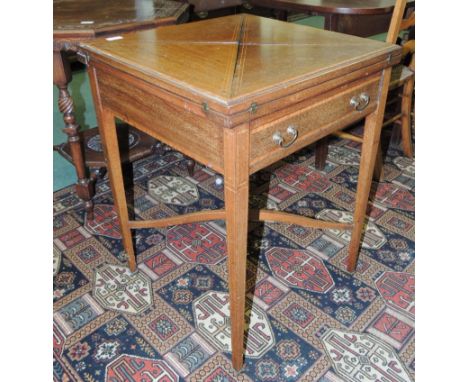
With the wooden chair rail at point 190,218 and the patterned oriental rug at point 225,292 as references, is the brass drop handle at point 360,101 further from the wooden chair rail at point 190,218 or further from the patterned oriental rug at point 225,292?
the patterned oriental rug at point 225,292

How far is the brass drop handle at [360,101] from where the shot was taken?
136 centimetres

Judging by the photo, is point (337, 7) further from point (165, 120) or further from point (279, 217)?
point (165, 120)

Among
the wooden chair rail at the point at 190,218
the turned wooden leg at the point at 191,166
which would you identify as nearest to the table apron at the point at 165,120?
the wooden chair rail at the point at 190,218

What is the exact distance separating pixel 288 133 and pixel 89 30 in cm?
110

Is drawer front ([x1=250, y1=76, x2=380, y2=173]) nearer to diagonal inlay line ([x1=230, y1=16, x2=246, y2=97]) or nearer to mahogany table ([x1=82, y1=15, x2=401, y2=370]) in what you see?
mahogany table ([x1=82, y1=15, x2=401, y2=370])

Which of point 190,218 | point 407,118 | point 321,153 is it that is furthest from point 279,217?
point 407,118

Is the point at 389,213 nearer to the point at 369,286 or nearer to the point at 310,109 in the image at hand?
the point at 369,286

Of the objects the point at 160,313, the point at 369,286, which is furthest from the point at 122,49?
the point at 369,286

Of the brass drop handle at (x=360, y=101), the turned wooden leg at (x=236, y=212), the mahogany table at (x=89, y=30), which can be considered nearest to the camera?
the turned wooden leg at (x=236, y=212)

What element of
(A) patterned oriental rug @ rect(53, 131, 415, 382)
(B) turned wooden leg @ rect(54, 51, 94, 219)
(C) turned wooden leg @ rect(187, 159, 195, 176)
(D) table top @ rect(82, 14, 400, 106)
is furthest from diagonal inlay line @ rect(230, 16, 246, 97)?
(C) turned wooden leg @ rect(187, 159, 195, 176)

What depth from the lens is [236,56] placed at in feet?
4.26

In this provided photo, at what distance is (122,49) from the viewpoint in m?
1.38

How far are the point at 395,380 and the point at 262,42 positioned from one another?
1.29 metres

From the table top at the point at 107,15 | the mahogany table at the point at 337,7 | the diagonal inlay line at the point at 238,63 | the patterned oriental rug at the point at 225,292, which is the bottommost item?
the patterned oriental rug at the point at 225,292
